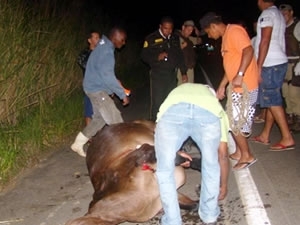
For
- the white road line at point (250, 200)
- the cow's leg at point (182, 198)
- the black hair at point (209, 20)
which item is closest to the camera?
the white road line at point (250, 200)

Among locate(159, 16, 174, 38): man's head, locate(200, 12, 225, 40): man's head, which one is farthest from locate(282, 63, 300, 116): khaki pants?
locate(200, 12, 225, 40): man's head

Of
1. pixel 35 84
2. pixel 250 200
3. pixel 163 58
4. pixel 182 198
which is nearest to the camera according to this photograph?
pixel 182 198

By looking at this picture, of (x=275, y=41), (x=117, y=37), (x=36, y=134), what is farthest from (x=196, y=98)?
(x=36, y=134)

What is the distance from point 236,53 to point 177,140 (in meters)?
1.95

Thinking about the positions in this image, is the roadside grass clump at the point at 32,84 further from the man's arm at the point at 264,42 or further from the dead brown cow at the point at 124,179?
the man's arm at the point at 264,42

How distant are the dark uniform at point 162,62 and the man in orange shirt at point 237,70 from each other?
2408mm

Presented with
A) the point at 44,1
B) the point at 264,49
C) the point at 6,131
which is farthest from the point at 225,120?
the point at 44,1

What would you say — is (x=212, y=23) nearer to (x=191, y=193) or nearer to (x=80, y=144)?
(x=191, y=193)

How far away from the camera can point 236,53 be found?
5855 millimetres

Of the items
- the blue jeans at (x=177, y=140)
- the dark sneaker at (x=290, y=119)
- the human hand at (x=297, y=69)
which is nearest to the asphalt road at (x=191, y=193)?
the blue jeans at (x=177, y=140)

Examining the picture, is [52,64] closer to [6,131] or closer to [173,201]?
[6,131]

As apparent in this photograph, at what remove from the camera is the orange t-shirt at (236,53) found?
5.77m

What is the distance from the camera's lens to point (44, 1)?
10.5 meters

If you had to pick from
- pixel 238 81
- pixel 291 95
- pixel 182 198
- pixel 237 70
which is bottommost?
pixel 182 198
